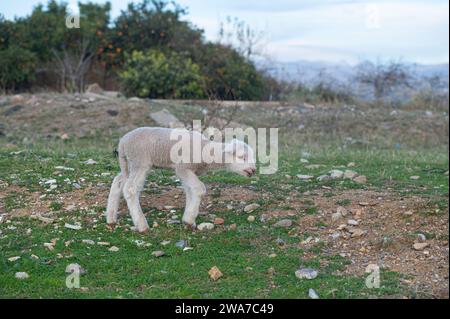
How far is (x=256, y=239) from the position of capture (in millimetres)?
7250

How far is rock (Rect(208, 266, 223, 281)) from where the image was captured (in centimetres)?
620

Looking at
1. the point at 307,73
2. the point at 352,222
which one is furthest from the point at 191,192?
the point at 307,73

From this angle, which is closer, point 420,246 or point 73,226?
point 420,246

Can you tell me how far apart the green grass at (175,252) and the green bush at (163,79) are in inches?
A: 405

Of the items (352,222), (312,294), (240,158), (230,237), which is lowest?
(312,294)

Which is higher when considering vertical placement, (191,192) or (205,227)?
(191,192)

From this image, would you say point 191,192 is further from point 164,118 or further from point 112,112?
point 112,112

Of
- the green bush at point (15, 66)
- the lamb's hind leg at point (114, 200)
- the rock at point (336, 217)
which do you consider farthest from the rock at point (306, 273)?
the green bush at point (15, 66)

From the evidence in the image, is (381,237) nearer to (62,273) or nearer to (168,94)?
(62,273)

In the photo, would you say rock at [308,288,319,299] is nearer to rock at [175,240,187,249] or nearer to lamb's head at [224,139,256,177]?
rock at [175,240,187,249]

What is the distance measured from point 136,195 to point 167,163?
480 millimetres

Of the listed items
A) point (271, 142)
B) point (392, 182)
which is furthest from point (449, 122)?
point (392, 182)

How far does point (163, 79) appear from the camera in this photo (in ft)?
65.9
